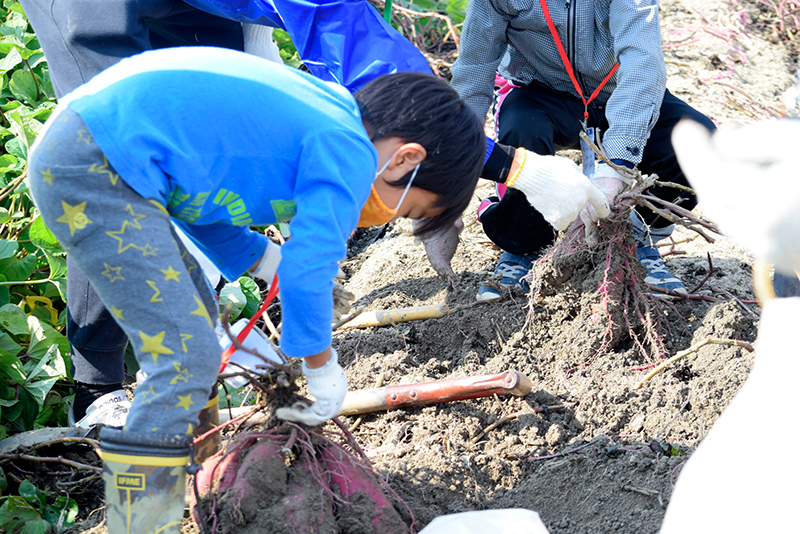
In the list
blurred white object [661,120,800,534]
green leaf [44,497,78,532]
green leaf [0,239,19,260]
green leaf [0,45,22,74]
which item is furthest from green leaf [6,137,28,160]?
blurred white object [661,120,800,534]

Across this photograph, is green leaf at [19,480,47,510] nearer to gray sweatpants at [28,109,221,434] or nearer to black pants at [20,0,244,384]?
black pants at [20,0,244,384]

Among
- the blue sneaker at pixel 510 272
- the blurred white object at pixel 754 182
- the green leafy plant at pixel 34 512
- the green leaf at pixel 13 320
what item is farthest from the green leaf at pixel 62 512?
the blurred white object at pixel 754 182

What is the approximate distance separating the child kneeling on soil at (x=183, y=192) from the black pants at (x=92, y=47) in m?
0.56

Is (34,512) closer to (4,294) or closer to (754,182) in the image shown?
(4,294)

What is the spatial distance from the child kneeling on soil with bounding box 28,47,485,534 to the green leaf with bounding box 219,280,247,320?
3.90ft

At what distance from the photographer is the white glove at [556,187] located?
75.7 inches

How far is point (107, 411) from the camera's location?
6.10ft

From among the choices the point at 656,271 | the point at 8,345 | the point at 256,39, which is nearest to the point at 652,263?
the point at 656,271

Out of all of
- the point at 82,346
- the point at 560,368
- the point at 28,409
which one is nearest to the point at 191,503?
the point at 82,346

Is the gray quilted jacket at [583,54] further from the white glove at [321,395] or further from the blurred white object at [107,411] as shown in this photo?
the blurred white object at [107,411]

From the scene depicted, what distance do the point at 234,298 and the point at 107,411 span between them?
0.76 meters

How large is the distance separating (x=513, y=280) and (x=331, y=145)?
1.36 metres

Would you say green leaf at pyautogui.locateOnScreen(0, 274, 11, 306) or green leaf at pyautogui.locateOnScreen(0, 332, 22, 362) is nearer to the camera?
green leaf at pyautogui.locateOnScreen(0, 332, 22, 362)

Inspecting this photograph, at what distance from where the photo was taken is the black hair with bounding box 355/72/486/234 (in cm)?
138
